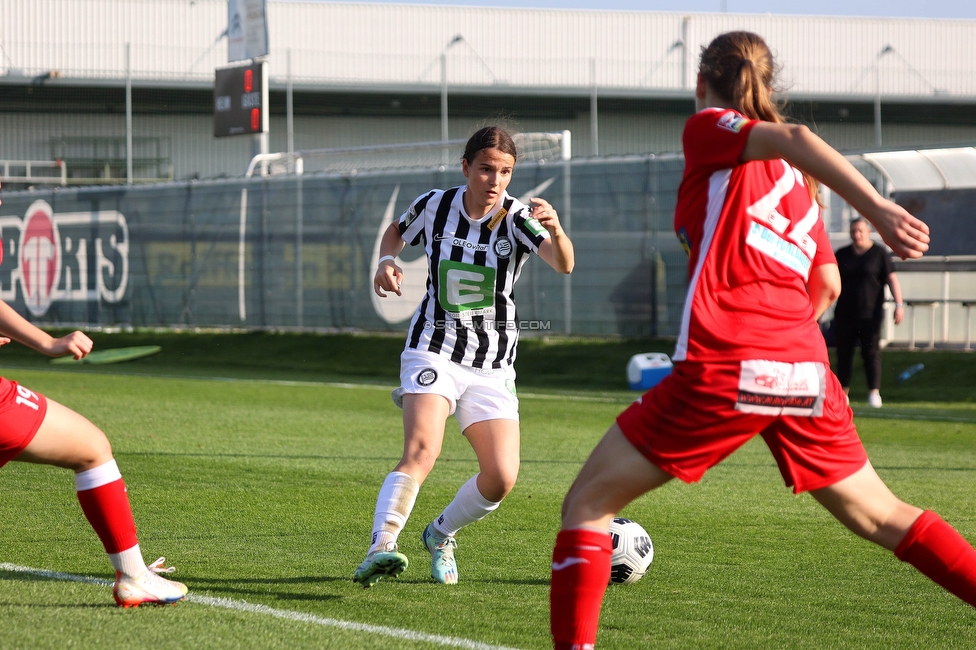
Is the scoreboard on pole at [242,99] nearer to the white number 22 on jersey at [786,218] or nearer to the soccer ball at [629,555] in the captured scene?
the soccer ball at [629,555]

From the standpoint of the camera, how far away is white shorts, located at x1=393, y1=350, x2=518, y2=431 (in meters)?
4.75

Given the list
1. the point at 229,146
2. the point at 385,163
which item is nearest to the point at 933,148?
the point at 385,163

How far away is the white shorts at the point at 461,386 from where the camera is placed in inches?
187

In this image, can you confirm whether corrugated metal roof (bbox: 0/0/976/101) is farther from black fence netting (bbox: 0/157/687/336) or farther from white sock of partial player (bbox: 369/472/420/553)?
white sock of partial player (bbox: 369/472/420/553)

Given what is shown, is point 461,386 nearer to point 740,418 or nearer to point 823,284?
point 823,284

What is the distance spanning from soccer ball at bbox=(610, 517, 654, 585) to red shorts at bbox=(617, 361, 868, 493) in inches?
70.8

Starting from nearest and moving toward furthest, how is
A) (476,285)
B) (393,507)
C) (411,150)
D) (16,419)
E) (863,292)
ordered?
(16,419), (393,507), (476,285), (863,292), (411,150)

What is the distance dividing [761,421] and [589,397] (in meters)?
11.0

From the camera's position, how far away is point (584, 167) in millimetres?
17078

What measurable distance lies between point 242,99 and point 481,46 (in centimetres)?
1539

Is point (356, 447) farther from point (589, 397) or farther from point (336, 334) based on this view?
point (336, 334)

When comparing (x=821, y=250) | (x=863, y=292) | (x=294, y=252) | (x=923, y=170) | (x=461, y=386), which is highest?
(x=923, y=170)

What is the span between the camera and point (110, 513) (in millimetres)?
4133

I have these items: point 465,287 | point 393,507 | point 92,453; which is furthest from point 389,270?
point 92,453
